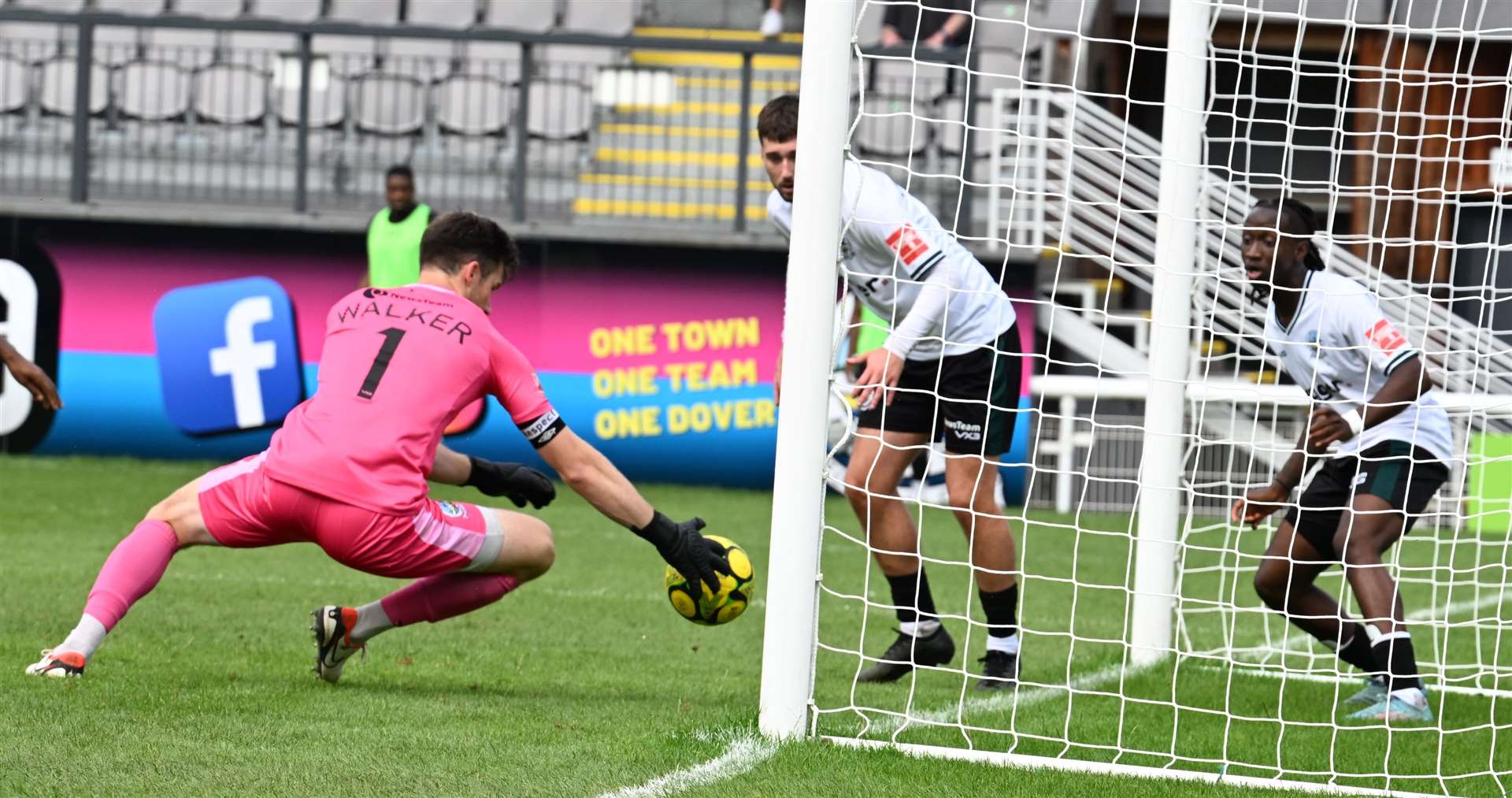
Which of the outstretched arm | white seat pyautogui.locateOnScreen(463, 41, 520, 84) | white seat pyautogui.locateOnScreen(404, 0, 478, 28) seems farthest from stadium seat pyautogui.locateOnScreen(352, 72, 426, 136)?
the outstretched arm

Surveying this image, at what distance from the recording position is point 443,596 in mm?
5336

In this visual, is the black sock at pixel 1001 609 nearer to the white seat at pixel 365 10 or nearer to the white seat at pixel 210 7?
the white seat at pixel 365 10

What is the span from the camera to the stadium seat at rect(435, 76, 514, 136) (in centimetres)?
1524

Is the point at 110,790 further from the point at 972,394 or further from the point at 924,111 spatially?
the point at 924,111

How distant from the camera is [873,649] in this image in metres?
6.81

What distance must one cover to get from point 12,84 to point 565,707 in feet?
43.5

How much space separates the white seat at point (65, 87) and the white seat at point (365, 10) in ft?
8.77

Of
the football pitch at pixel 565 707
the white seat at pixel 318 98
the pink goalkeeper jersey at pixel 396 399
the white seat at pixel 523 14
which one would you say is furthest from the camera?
the white seat at pixel 523 14

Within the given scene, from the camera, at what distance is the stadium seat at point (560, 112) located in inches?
601

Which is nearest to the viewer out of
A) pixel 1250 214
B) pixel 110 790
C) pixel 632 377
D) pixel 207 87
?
pixel 110 790

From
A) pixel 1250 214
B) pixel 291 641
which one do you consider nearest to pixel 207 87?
pixel 291 641

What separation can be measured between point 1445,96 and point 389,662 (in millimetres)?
11680

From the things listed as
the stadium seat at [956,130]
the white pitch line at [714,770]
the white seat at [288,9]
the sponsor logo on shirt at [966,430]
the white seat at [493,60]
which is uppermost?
the white seat at [288,9]

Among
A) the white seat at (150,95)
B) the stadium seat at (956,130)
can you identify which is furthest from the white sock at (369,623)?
the white seat at (150,95)
